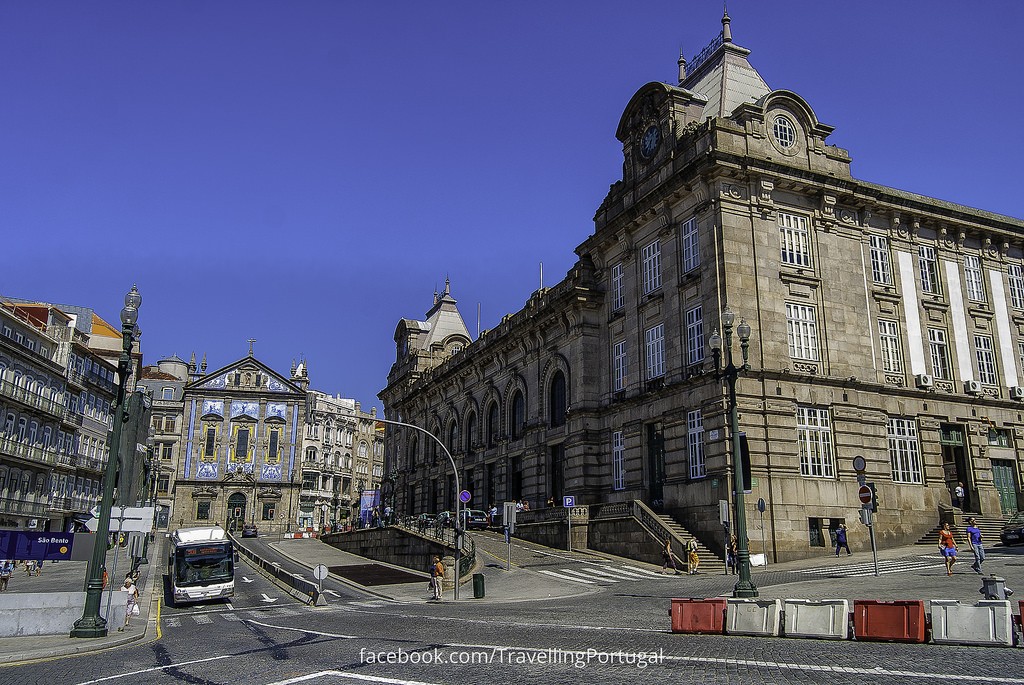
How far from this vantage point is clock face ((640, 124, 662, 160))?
3922cm

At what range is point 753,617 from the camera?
48.1 ft

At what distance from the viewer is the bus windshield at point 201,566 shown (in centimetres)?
3231

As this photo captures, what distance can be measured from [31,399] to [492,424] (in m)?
29.7

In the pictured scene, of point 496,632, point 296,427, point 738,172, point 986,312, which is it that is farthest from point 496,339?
point 296,427

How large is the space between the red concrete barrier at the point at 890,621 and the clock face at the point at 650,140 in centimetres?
2906

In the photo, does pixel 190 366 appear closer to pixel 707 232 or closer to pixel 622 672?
pixel 707 232

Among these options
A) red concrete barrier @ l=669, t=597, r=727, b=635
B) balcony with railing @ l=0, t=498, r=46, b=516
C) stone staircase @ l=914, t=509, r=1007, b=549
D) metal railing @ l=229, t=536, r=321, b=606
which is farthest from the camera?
balcony with railing @ l=0, t=498, r=46, b=516

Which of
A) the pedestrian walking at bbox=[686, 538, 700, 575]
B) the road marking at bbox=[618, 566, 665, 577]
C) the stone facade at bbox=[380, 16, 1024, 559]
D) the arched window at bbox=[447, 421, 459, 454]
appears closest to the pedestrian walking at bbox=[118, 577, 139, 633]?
the road marking at bbox=[618, 566, 665, 577]

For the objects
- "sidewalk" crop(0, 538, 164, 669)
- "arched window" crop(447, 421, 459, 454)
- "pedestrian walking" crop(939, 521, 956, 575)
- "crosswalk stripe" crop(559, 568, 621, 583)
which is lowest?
"sidewalk" crop(0, 538, 164, 669)

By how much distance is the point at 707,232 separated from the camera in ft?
115

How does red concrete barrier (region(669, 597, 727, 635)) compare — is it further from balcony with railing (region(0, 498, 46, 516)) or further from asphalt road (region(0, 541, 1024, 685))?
balcony with railing (region(0, 498, 46, 516))

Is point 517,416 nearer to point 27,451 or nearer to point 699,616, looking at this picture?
point 27,451

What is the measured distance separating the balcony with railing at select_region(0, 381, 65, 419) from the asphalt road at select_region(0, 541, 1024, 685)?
3498 centimetres

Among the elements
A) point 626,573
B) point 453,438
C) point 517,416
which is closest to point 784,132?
point 626,573
